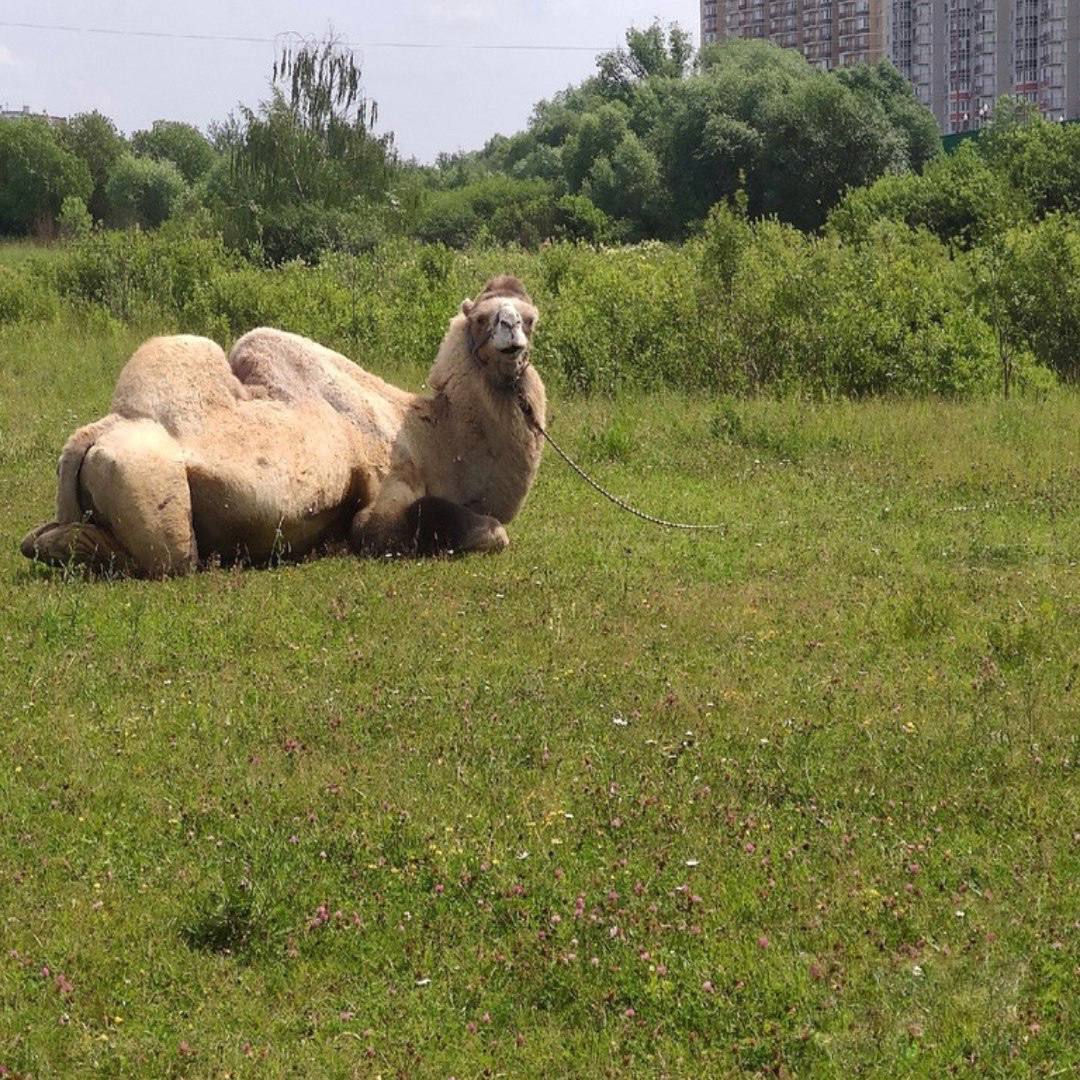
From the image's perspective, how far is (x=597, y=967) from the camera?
6.00 meters

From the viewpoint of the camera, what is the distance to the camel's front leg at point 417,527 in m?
12.9

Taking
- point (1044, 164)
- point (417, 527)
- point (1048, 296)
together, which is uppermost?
point (1044, 164)

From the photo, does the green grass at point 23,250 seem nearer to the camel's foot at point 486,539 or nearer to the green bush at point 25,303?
the green bush at point 25,303

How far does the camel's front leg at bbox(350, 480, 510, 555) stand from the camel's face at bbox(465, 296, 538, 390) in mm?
1171

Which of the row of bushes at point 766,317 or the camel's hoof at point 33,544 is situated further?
the row of bushes at point 766,317

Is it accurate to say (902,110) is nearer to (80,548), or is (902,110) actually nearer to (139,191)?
(139,191)

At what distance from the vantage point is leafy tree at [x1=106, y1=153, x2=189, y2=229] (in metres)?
113

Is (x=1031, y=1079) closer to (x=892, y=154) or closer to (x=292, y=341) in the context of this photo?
(x=292, y=341)

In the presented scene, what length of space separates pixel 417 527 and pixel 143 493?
2.36 m

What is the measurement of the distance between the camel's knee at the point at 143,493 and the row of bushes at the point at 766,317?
1220 centimetres

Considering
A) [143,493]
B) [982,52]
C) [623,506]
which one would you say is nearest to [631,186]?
[982,52]

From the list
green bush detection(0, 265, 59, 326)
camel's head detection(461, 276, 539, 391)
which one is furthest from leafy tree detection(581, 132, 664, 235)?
camel's head detection(461, 276, 539, 391)

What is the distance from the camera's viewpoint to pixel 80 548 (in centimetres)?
1164

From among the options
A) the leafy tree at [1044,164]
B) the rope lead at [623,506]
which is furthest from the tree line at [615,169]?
the rope lead at [623,506]
